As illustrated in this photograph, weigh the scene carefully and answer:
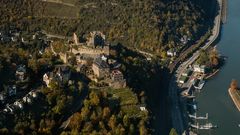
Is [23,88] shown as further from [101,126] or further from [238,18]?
[238,18]

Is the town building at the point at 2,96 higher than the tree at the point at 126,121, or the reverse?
the town building at the point at 2,96

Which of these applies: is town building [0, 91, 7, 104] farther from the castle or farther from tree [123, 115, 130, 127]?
the castle

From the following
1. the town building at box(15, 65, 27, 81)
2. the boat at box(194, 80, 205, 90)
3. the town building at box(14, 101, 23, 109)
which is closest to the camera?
the town building at box(14, 101, 23, 109)

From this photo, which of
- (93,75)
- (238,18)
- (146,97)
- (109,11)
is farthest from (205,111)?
(238,18)

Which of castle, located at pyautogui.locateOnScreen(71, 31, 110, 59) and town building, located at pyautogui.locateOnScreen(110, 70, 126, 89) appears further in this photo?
castle, located at pyautogui.locateOnScreen(71, 31, 110, 59)

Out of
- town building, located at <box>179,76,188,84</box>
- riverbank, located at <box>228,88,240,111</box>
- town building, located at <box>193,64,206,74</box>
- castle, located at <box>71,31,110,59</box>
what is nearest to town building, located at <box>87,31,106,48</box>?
castle, located at <box>71,31,110,59</box>

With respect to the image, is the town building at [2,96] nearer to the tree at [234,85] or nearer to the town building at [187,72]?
the town building at [187,72]

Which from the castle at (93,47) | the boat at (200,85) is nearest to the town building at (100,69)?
the castle at (93,47)
